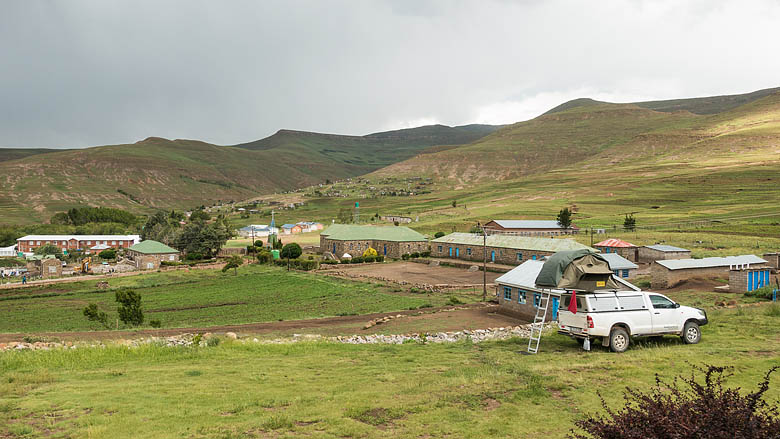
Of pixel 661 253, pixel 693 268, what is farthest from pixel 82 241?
pixel 693 268

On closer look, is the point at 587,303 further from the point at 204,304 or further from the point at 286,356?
the point at 204,304

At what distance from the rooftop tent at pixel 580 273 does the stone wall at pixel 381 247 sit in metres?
49.7

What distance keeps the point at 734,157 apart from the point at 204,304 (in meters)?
165

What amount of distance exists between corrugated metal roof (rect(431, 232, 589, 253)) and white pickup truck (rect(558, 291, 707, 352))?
30.5 meters

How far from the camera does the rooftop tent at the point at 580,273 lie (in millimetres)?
15406

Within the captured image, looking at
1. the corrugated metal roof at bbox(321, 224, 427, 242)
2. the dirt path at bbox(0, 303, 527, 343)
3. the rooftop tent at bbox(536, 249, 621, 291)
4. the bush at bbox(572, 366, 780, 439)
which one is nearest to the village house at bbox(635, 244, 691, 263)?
the dirt path at bbox(0, 303, 527, 343)

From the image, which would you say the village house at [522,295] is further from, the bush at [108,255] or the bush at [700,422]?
the bush at [108,255]

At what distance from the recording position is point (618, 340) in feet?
42.7

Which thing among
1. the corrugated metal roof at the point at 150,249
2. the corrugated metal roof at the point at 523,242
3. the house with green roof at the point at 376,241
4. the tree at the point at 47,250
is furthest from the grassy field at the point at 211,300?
the tree at the point at 47,250

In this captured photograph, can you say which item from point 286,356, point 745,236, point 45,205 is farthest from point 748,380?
point 45,205

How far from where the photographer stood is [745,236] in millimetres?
55812

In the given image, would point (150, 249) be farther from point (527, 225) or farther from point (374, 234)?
point (527, 225)

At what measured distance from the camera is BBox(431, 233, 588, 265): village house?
156 feet

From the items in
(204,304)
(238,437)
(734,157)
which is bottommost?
(204,304)
